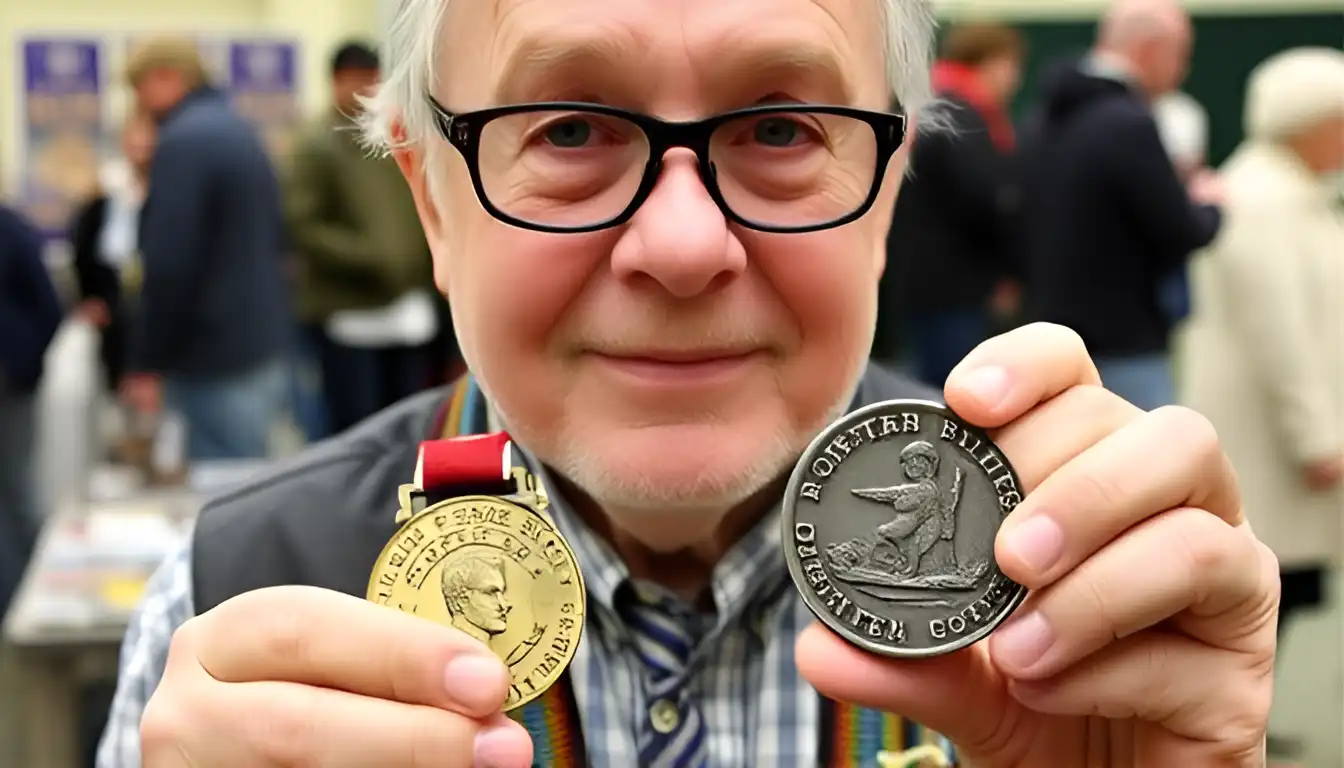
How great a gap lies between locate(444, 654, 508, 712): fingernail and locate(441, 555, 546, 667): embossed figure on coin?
9 cm

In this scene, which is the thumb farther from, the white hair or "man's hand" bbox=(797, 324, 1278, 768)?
the white hair

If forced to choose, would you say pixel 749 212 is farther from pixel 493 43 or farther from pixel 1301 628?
pixel 1301 628

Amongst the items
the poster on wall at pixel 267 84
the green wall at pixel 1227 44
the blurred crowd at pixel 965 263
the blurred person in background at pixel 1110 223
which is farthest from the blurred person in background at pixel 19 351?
the green wall at pixel 1227 44

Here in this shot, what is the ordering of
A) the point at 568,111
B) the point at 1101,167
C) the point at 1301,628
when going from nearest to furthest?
the point at 568,111
the point at 1101,167
the point at 1301,628

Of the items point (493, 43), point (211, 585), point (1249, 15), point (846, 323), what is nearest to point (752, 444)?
point (846, 323)

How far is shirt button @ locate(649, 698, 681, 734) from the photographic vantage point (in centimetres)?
115

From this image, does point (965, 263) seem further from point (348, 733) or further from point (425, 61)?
point (348, 733)

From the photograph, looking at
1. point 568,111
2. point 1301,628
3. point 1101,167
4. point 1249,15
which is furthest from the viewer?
point 1249,15

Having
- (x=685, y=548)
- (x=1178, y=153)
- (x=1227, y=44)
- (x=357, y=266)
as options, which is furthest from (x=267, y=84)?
(x=685, y=548)

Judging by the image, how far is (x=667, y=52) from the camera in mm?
963

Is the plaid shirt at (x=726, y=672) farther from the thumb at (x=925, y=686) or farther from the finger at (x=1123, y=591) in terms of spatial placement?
the finger at (x=1123, y=591)

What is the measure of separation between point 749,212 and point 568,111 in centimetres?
16

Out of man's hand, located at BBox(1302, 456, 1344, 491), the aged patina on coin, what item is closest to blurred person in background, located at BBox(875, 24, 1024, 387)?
man's hand, located at BBox(1302, 456, 1344, 491)

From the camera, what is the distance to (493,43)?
1026 mm
